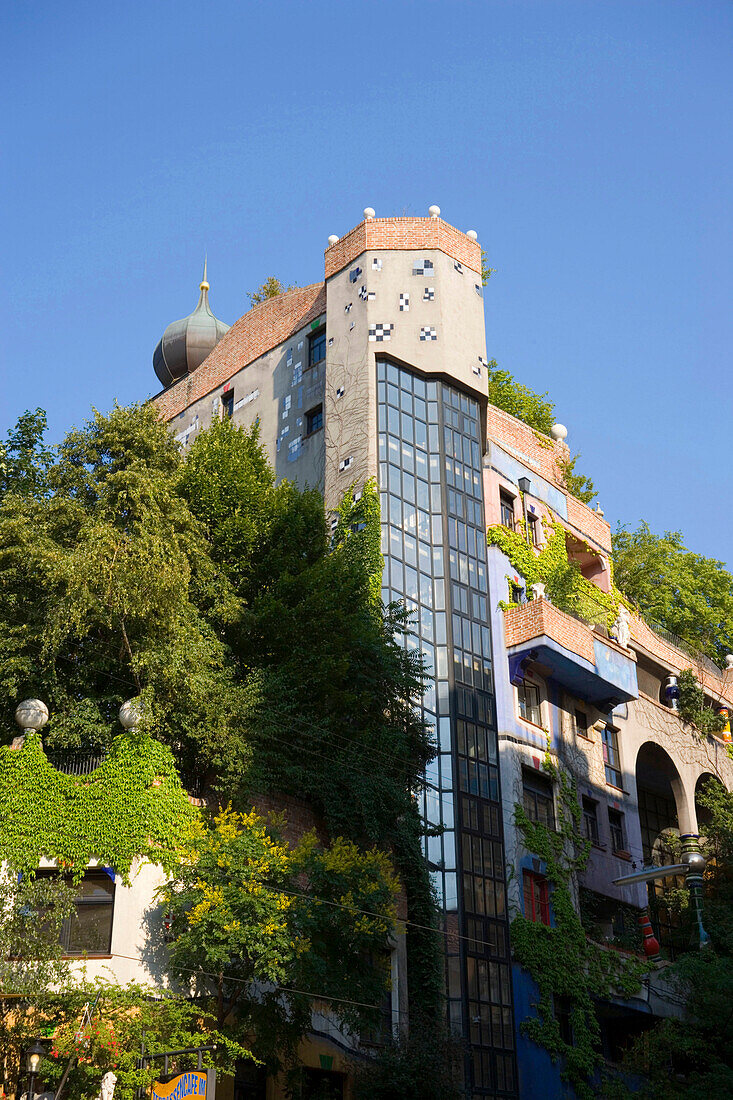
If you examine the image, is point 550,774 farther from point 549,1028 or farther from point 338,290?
point 338,290

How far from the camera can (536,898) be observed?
30.9 m

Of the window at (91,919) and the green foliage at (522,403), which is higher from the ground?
the green foliage at (522,403)

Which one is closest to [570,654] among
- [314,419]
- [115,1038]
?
[314,419]

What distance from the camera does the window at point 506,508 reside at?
36.1 m

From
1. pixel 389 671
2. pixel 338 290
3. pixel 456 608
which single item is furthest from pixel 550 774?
pixel 338 290

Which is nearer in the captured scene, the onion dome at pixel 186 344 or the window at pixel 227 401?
the window at pixel 227 401

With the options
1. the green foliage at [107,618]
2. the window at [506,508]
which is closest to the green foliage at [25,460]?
the green foliage at [107,618]

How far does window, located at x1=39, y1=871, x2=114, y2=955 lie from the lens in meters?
20.2

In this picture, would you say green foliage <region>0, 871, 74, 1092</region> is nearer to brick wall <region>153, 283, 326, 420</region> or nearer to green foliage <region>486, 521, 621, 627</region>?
green foliage <region>486, 521, 621, 627</region>

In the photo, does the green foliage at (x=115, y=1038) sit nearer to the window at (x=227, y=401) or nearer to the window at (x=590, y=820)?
the window at (x=590, y=820)

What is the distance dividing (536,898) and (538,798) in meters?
2.65

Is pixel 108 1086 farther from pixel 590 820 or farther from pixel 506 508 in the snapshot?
pixel 506 508

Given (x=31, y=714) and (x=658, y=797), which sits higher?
(x=658, y=797)

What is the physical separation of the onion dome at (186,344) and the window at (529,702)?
58.9 ft
